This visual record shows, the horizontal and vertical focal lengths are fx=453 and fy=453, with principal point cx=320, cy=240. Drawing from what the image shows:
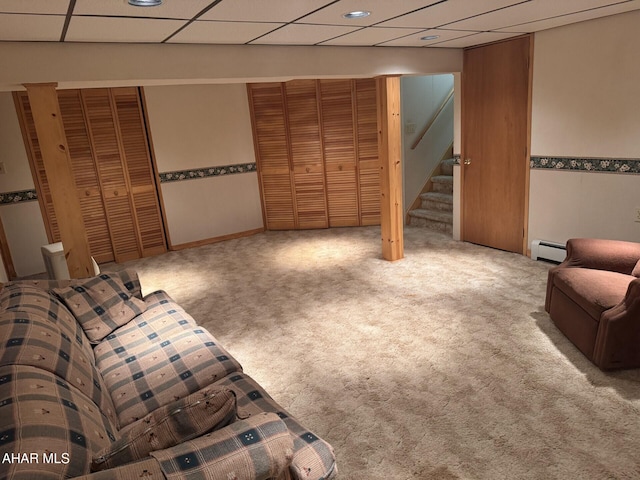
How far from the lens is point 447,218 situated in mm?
5566

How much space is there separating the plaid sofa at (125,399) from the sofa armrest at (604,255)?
2347 mm

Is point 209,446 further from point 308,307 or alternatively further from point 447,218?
point 447,218

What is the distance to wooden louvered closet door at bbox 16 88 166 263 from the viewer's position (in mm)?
4922

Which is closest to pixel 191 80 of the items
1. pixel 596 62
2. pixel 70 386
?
pixel 70 386

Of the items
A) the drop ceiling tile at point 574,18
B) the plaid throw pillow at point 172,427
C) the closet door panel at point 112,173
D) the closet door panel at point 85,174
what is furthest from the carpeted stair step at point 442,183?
the plaid throw pillow at point 172,427

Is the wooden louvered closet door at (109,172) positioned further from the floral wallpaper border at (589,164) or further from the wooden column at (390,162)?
the floral wallpaper border at (589,164)

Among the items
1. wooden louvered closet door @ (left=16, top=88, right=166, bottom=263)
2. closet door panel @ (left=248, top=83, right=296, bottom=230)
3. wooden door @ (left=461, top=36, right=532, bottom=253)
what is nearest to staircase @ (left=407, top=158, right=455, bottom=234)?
wooden door @ (left=461, top=36, right=532, bottom=253)

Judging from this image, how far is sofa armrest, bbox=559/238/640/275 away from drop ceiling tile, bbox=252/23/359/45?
2.14 meters

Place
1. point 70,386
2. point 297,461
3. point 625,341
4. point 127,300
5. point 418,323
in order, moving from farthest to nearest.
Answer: point 418,323 < point 127,300 < point 625,341 < point 70,386 < point 297,461

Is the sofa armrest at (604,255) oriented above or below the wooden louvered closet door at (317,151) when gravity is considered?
below

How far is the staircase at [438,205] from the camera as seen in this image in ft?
18.5

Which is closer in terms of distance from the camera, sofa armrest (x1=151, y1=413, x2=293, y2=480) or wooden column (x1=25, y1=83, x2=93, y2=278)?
sofa armrest (x1=151, y1=413, x2=293, y2=480)

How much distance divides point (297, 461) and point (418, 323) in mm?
2017

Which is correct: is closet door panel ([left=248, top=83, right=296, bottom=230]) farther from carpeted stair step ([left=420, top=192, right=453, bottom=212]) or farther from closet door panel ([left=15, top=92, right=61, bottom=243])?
closet door panel ([left=15, top=92, right=61, bottom=243])
